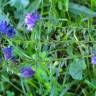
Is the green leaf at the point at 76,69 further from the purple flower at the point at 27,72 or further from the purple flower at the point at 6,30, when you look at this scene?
the purple flower at the point at 6,30

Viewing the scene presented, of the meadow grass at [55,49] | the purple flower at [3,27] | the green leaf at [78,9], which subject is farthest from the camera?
the green leaf at [78,9]

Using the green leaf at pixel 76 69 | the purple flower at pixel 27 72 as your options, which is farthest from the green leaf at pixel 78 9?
the purple flower at pixel 27 72

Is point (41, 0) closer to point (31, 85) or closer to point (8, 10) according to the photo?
point (8, 10)

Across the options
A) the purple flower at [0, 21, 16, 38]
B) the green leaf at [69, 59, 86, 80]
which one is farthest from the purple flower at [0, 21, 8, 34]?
the green leaf at [69, 59, 86, 80]

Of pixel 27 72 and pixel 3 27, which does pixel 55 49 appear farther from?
pixel 3 27

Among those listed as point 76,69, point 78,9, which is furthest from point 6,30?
point 78,9

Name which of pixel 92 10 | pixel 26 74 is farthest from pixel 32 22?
pixel 92 10
